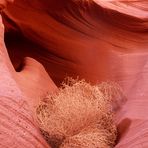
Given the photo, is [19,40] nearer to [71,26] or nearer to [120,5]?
[71,26]

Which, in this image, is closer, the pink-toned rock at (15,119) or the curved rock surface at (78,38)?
A: the pink-toned rock at (15,119)

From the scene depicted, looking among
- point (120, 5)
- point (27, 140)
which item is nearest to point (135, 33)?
point (120, 5)

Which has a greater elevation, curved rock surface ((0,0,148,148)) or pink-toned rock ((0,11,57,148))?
pink-toned rock ((0,11,57,148))

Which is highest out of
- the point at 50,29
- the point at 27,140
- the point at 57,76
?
the point at 27,140

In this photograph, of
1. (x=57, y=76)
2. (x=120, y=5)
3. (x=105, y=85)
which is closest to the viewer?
(x=105, y=85)

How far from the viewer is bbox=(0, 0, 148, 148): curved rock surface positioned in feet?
4.48

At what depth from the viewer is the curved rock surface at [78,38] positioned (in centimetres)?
136

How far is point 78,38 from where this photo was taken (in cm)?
146

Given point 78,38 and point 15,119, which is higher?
point 15,119

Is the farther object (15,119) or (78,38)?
(78,38)

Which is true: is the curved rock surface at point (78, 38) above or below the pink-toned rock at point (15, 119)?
below

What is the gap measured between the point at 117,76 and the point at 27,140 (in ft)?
1.93

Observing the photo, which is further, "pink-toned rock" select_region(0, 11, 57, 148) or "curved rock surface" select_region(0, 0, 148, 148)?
"curved rock surface" select_region(0, 0, 148, 148)

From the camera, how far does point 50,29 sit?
1435mm
